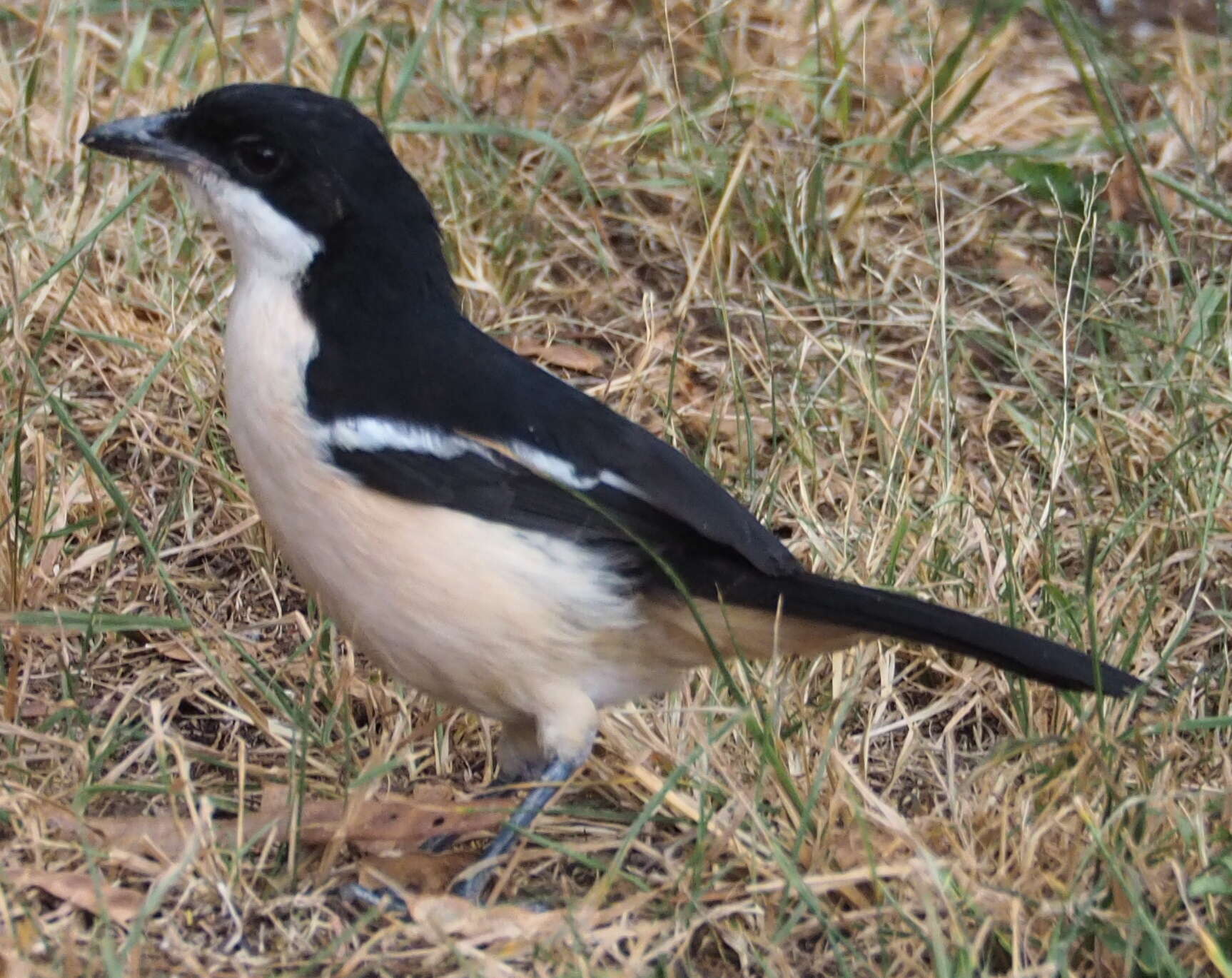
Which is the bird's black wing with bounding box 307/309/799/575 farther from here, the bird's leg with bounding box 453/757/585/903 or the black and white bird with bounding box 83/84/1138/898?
the bird's leg with bounding box 453/757/585/903

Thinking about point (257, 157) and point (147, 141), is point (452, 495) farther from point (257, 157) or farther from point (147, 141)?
point (147, 141)

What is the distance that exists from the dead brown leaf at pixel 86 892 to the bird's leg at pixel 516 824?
57 centimetres

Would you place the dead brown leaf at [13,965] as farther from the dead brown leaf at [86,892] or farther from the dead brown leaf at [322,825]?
the dead brown leaf at [322,825]

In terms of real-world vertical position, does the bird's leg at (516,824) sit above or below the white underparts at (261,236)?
below

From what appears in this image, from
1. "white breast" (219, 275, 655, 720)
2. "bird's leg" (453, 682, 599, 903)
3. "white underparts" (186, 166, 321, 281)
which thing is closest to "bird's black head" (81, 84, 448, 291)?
"white underparts" (186, 166, 321, 281)

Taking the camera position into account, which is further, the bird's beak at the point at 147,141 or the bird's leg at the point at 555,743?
the bird's beak at the point at 147,141

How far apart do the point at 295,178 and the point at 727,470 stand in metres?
1.61

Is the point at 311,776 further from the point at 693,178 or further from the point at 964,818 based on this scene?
the point at 693,178

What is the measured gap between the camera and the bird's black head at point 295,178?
3559 millimetres

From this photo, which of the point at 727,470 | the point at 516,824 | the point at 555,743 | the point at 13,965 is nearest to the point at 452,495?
the point at 555,743

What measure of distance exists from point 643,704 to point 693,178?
6.40ft

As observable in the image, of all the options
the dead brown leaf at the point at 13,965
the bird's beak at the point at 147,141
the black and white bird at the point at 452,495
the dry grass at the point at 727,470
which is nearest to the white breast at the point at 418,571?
the black and white bird at the point at 452,495

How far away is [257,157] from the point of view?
361 cm

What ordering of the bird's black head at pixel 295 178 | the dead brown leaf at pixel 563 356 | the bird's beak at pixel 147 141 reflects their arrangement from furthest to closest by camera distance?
the dead brown leaf at pixel 563 356
the bird's beak at pixel 147 141
the bird's black head at pixel 295 178
